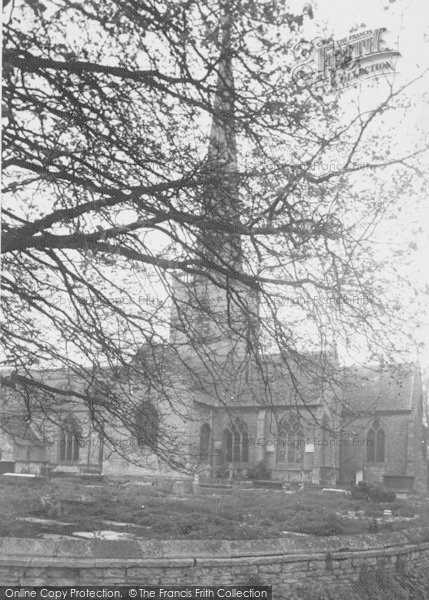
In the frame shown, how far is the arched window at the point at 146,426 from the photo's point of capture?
6605 mm

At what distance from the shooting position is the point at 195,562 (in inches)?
235

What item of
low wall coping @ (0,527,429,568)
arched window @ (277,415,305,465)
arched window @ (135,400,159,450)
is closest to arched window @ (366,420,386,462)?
arched window @ (277,415,305,465)

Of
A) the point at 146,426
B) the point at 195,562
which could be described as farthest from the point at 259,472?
the point at 195,562

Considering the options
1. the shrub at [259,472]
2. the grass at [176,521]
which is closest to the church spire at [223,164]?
the grass at [176,521]

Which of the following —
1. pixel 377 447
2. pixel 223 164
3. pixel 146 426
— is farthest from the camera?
pixel 377 447

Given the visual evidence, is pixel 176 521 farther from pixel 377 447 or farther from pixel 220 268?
pixel 377 447

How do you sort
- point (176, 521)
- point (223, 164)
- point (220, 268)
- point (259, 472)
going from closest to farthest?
point (223, 164)
point (220, 268)
point (176, 521)
point (259, 472)

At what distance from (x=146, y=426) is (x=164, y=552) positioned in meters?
1.33

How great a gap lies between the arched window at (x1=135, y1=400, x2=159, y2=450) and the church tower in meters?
0.74

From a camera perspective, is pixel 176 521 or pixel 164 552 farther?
pixel 176 521

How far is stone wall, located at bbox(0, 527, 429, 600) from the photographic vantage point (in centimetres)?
559

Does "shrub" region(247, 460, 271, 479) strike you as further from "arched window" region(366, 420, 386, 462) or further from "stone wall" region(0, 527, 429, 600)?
"stone wall" region(0, 527, 429, 600)

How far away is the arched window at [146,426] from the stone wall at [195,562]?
1038mm

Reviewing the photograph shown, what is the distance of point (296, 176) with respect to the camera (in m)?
5.39
